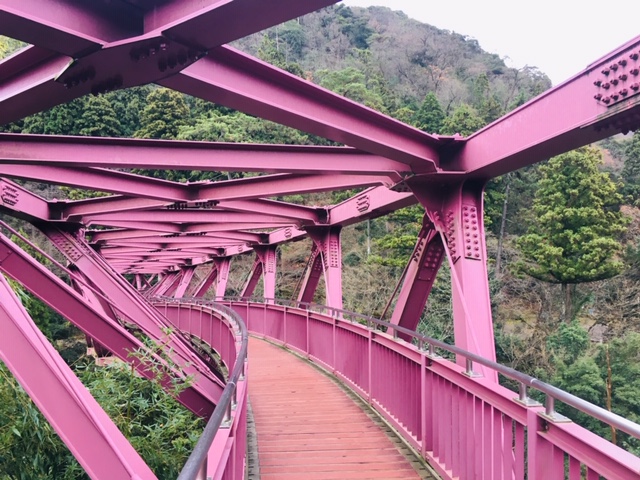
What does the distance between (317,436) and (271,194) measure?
16.3 ft

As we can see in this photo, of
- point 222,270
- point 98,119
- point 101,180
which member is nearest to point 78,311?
point 101,180

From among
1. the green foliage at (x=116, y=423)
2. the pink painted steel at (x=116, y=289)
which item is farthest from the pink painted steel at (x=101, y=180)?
the green foliage at (x=116, y=423)

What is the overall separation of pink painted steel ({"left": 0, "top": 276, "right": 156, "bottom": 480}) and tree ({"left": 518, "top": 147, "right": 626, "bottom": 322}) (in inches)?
1076

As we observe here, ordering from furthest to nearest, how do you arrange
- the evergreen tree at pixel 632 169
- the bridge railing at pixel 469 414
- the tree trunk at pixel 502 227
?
the tree trunk at pixel 502 227 → the evergreen tree at pixel 632 169 → the bridge railing at pixel 469 414

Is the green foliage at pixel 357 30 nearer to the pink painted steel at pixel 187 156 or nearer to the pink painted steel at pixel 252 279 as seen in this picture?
the pink painted steel at pixel 252 279

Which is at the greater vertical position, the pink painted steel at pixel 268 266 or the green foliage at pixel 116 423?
the pink painted steel at pixel 268 266

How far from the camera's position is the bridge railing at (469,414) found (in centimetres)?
260

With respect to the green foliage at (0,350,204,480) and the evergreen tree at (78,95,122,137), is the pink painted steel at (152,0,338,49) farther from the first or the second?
the evergreen tree at (78,95,122,137)

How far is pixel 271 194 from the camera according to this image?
10.2m

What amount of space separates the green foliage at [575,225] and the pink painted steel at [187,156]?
74.4 ft

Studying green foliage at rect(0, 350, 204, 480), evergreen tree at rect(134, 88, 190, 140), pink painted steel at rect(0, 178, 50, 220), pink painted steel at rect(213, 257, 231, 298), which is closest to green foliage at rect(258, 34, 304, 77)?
evergreen tree at rect(134, 88, 190, 140)

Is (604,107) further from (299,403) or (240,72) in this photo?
(299,403)

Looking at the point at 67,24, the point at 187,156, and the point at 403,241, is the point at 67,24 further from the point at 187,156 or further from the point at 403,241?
the point at 403,241

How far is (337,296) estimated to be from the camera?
44.6ft
